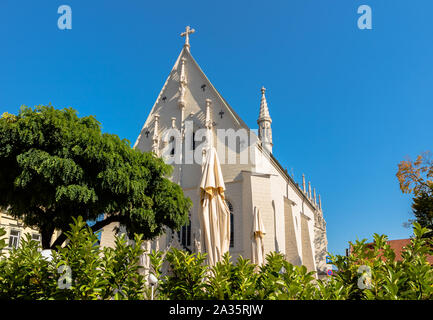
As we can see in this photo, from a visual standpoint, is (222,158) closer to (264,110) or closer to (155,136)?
(155,136)

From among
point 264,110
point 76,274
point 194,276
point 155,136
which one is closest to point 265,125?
point 264,110

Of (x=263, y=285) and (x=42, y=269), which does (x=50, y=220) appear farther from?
(x=263, y=285)

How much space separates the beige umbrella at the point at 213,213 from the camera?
10.6m

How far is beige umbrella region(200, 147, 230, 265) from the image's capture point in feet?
34.9

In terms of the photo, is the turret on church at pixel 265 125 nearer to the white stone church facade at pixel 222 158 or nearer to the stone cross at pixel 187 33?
the white stone church facade at pixel 222 158

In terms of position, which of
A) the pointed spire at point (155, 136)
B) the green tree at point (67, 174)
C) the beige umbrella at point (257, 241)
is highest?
the pointed spire at point (155, 136)

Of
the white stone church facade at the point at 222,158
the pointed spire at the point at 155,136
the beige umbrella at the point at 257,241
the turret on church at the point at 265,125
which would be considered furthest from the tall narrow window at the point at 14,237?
the turret on church at the point at 265,125

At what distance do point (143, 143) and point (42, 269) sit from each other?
1010 inches

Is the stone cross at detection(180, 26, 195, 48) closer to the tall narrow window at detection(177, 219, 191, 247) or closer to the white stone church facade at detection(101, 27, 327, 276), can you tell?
the white stone church facade at detection(101, 27, 327, 276)

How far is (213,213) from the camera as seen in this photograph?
423 inches

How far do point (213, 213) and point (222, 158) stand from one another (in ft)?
47.9

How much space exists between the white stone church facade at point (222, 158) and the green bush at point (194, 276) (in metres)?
17.1
